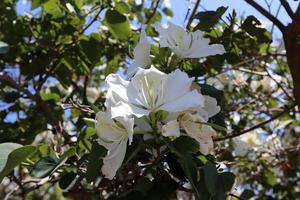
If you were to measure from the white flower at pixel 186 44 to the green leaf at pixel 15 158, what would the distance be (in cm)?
34

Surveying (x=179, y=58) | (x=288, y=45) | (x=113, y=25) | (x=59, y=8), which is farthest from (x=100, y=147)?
(x=59, y=8)

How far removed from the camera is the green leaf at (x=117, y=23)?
1.65 meters

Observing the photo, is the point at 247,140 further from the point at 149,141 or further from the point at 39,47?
the point at 149,141

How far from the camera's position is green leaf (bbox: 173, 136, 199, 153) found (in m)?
0.89

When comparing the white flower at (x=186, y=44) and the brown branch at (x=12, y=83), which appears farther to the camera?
the brown branch at (x=12, y=83)

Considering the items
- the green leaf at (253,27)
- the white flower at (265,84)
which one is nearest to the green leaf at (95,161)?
the green leaf at (253,27)

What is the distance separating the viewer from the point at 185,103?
87cm

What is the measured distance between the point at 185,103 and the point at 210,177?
0.13 m

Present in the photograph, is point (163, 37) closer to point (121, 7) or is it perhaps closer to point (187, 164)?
point (187, 164)

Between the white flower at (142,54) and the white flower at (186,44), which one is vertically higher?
the white flower at (186,44)

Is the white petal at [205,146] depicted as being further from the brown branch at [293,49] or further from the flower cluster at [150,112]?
the brown branch at [293,49]

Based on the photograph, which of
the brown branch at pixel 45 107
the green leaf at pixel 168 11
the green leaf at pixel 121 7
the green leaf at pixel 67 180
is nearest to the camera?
the green leaf at pixel 67 180

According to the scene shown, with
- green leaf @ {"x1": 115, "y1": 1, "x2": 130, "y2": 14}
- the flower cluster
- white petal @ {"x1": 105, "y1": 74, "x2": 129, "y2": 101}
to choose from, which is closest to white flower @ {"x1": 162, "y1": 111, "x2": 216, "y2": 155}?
the flower cluster

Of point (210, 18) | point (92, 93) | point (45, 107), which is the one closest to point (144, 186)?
point (210, 18)
